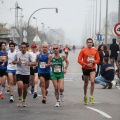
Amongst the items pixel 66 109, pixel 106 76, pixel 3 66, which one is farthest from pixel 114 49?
pixel 66 109

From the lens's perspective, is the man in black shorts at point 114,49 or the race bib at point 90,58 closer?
the race bib at point 90,58

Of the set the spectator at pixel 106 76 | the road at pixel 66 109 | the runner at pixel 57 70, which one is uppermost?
the runner at pixel 57 70

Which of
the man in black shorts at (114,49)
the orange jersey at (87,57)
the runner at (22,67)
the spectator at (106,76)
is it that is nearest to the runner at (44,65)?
the runner at (22,67)

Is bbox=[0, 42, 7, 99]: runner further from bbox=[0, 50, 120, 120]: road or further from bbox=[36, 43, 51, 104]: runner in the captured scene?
bbox=[36, 43, 51, 104]: runner

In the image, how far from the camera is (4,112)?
1420cm

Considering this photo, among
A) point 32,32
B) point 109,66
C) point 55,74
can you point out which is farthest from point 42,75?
point 32,32

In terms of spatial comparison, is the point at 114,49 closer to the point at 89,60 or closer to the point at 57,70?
the point at 89,60

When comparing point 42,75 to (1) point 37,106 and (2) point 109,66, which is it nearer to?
(1) point 37,106

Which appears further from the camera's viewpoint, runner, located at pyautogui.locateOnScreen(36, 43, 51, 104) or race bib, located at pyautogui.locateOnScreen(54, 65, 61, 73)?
runner, located at pyautogui.locateOnScreen(36, 43, 51, 104)

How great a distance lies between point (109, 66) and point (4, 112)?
30.4 ft

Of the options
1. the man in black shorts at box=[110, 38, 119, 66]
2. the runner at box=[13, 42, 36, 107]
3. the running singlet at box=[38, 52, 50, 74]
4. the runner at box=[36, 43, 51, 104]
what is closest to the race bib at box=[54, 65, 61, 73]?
the runner at box=[36, 43, 51, 104]

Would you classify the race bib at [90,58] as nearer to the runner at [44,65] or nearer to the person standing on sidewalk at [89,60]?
the person standing on sidewalk at [89,60]

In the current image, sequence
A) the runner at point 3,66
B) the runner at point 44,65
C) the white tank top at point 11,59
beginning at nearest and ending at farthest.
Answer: the runner at point 44,65, the white tank top at point 11,59, the runner at point 3,66

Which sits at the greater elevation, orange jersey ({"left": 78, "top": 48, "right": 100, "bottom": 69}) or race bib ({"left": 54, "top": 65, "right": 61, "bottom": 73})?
orange jersey ({"left": 78, "top": 48, "right": 100, "bottom": 69})
